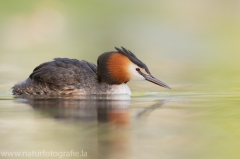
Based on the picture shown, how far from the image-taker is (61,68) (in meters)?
12.4

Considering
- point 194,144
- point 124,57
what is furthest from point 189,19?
point 194,144

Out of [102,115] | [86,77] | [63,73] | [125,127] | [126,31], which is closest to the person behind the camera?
[125,127]

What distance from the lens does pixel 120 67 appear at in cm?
1244

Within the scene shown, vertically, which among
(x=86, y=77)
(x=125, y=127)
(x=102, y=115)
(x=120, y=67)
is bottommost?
(x=125, y=127)

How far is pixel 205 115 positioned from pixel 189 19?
21.8m

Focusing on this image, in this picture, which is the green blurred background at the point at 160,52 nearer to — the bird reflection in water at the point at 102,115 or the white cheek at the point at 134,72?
the bird reflection in water at the point at 102,115

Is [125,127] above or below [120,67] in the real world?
below

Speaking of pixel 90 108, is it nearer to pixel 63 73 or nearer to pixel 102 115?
pixel 102 115

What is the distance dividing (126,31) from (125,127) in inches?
795

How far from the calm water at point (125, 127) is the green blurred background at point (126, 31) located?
326 inches

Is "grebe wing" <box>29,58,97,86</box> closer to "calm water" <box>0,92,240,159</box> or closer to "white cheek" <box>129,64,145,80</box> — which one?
"white cheek" <box>129,64,145,80</box>

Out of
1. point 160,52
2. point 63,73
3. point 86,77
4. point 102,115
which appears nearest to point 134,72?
point 86,77

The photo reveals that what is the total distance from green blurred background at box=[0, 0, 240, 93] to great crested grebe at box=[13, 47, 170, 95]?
6.40 meters

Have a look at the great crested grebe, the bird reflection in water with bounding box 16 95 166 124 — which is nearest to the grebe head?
the great crested grebe
